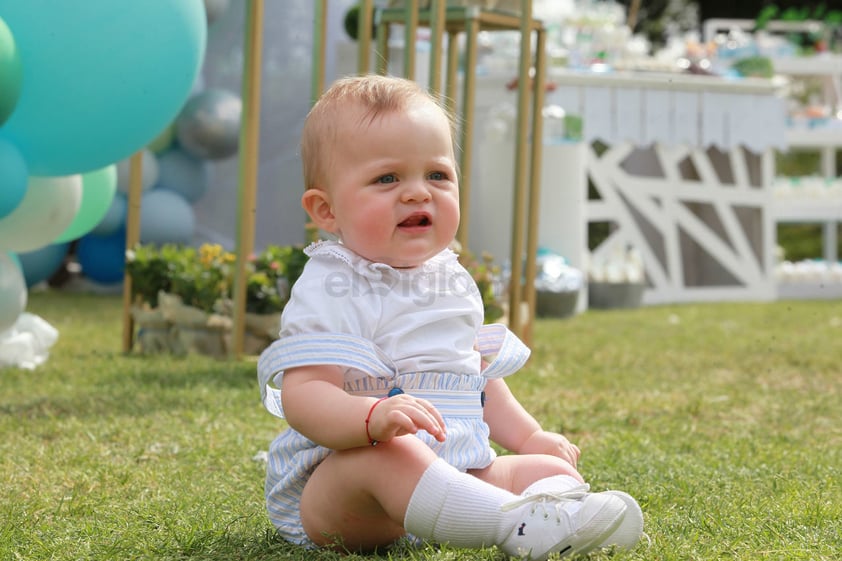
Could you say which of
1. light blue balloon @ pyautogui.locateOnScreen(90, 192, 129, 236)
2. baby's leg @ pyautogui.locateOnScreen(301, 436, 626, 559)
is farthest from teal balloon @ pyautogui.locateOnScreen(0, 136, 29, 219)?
light blue balloon @ pyautogui.locateOnScreen(90, 192, 129, 236)

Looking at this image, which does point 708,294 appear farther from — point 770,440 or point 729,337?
point 770,440

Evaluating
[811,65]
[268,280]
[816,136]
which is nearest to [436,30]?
→ [268,280]

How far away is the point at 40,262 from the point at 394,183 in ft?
18.8

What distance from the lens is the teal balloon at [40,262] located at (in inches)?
264

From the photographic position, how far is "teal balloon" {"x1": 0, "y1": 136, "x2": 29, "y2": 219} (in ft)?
9.02

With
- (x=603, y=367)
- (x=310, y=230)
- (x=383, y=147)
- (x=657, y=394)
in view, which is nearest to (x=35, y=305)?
(x=310, y=230)

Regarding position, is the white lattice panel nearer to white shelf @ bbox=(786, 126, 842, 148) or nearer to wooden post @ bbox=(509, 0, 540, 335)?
white shelf @ bbox=(786, 126, 842, 148)

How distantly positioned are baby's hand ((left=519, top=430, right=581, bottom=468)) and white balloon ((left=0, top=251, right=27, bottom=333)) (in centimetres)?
232

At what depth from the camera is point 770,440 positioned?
2.56 meters

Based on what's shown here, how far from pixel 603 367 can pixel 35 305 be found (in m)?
3.79

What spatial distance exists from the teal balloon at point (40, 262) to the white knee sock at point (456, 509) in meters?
5.73

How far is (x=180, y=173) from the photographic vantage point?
7219mm

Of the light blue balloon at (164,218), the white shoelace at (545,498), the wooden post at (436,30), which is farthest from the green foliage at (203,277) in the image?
the light blue balloon at (164,218)

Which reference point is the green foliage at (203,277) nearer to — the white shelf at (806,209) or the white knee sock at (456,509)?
the white knee sock at (456,509)
